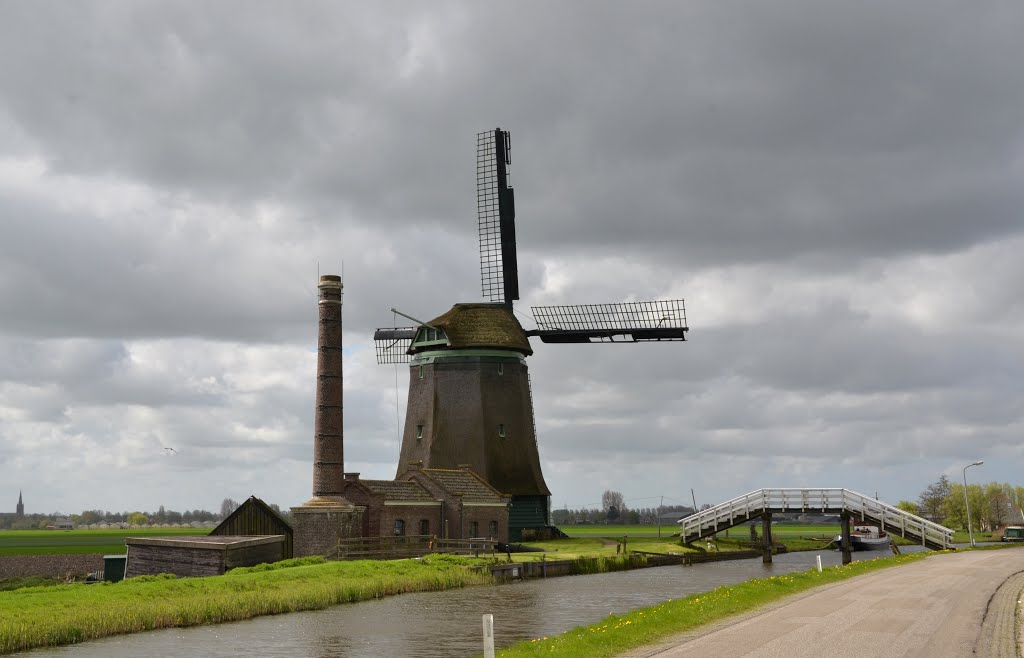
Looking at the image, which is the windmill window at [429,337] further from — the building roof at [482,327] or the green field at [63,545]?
the green field at [63,545]

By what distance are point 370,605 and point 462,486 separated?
20747 mm

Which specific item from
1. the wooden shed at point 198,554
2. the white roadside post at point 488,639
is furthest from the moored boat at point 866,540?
the white roadside post at point 488,639

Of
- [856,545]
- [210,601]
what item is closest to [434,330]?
[210,601]

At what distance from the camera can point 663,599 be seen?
35188mm

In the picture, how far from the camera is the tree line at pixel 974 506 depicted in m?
106

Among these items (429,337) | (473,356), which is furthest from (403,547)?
(429,337)

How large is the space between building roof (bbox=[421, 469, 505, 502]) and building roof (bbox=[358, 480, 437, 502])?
934 millimetres

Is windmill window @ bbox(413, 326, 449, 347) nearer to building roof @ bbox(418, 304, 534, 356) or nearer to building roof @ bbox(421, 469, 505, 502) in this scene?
building roof @ bbox(418, 304, 534, 356)

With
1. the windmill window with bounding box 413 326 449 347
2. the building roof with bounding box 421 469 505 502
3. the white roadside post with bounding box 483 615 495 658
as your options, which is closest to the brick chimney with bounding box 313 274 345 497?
the building roof with bounding box 421 469 505 502

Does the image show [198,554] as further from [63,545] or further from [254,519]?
[63,545]

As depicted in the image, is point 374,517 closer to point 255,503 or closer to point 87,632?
point 255,503

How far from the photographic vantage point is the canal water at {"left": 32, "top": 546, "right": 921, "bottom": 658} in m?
24.3

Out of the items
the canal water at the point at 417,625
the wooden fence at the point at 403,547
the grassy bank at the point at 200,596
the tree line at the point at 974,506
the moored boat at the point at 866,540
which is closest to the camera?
the canal water at the point at 417,625

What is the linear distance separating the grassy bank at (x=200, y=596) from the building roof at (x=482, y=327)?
18.4 meters
